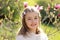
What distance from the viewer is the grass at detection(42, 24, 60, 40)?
2.19 m

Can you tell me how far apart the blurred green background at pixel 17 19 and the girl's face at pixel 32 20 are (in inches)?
13.4

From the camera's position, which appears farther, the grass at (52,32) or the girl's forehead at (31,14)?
the grass at (52,32)

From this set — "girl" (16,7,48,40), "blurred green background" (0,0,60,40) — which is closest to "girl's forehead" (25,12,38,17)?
"girl" (16,7,48,40)

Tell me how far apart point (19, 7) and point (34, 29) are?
1.35 ft

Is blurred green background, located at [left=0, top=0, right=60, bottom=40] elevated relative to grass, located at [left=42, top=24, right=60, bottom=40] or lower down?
elevated

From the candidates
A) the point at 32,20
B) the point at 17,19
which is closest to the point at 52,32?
the point at 17,19

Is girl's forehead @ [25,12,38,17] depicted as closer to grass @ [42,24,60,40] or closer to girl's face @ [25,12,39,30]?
girl's face @ [25,12,39,30]

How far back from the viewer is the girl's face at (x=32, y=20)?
177 centimetres

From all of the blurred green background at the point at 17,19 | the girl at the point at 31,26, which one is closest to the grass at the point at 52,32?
the blurred green background at the point at 17,19

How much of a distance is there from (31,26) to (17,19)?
41cm

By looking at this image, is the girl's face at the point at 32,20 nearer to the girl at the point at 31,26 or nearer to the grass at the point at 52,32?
the girl at the point at 31,26

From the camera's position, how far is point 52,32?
87.4 inches

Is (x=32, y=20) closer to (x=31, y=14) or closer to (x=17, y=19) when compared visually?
(x=31, y=14)

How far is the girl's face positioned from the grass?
370mm
